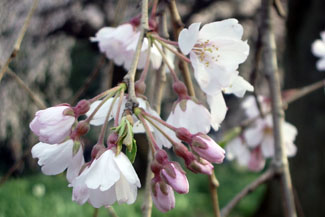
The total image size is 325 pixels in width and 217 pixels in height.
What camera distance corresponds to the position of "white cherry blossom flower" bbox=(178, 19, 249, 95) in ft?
1.45

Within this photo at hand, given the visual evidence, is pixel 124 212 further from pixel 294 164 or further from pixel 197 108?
pixel 197 108

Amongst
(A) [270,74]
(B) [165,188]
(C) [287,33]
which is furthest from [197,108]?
(C) [287,33]

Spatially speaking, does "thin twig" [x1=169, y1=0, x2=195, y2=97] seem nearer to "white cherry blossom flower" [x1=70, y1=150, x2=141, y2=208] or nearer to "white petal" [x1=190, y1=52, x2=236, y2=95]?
"white petal" [x1=190, y1=52, x2=236, y2=95]

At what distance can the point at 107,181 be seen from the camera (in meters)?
0.37

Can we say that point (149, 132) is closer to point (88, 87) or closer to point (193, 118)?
point (193, 118)

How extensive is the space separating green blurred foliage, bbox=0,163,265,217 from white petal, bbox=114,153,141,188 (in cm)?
152

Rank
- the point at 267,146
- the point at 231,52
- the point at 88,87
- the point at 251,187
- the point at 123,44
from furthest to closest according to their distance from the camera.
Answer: the point at 88,87, the point at 267,146, the point at 251,187, the point at 123,44, the point at 231,52

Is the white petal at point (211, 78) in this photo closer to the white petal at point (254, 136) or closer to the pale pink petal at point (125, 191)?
the pale pink petal at point (125, 191)

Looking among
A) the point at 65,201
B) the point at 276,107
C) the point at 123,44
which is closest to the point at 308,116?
the point at 65,201

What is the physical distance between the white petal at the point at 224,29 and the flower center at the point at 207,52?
0.8 inches

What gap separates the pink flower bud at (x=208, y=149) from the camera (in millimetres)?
409

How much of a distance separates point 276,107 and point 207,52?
414 millimetres

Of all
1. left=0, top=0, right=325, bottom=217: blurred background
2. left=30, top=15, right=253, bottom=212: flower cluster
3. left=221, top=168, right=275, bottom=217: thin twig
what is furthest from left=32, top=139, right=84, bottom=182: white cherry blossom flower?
left=0, top=0, right=325, bottom=217: blurred background

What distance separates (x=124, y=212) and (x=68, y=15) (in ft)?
7.83
